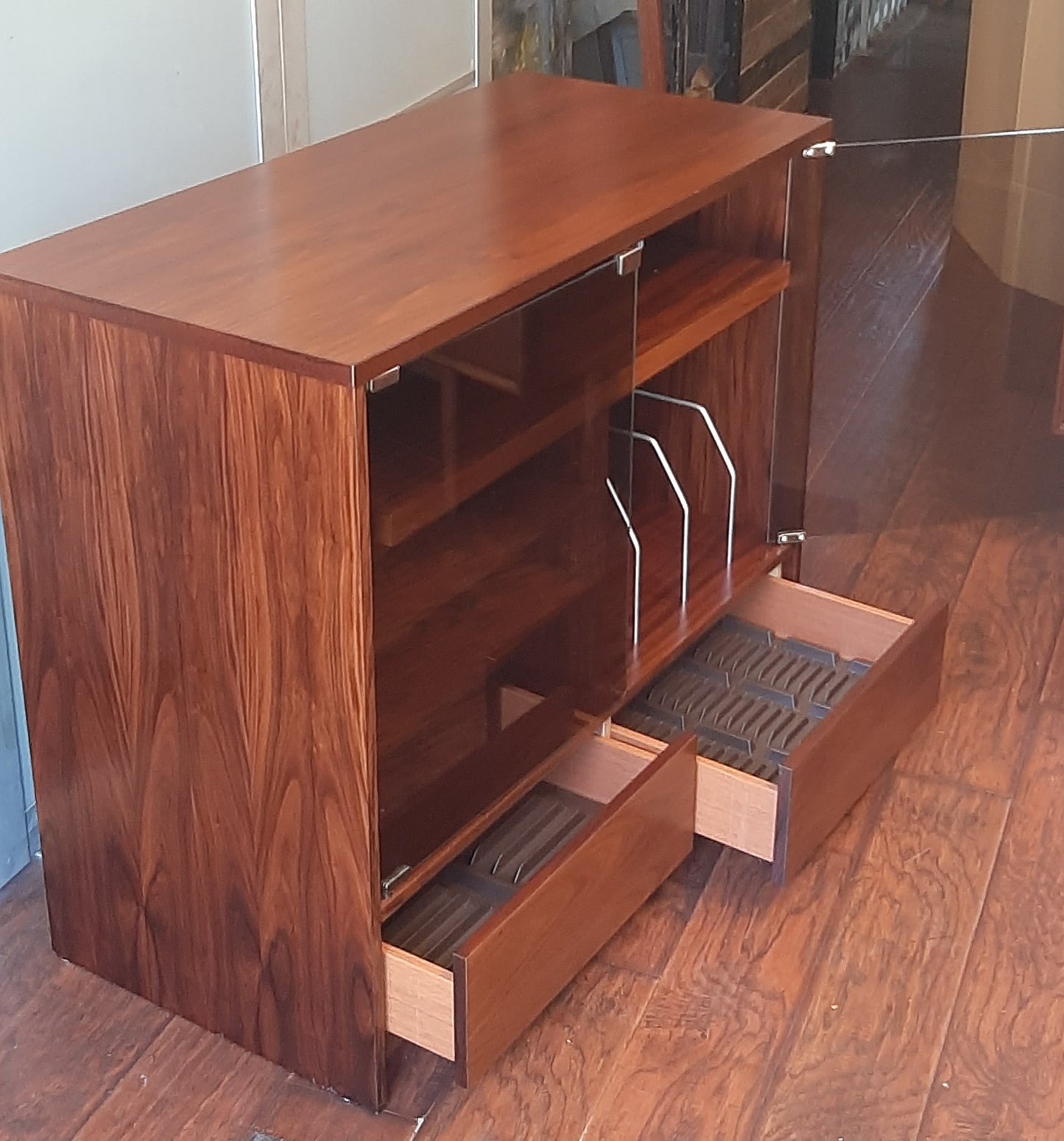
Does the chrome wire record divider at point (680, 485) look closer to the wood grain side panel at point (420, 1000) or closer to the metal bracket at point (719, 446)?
the metal bracket at point (719, 446)

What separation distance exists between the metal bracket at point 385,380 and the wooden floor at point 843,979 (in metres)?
0.63

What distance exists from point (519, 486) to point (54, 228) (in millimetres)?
512

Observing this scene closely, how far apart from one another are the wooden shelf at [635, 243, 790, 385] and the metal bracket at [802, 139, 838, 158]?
12cm

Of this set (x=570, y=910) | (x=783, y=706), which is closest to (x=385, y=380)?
(x=570, y=910)

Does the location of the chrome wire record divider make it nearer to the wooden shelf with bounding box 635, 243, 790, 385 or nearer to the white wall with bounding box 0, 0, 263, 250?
the wooden shelf with bounding box 635, 243, 790, 385

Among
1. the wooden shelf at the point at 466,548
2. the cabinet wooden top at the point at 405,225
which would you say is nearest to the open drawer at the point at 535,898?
the wooden shelf at the point at 466,548

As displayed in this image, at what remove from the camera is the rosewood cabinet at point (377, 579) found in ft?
3.72

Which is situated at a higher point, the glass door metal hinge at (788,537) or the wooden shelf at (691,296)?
the wooden shelf at (691,296)

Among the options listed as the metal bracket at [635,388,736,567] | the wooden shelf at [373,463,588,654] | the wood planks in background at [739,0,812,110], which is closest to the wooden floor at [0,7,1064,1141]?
the wood planks in background at [739,0,812,110]

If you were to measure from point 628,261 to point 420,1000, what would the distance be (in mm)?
617

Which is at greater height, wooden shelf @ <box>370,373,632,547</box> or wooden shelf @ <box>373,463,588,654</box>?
wooden shelf @ <box>370,373,632,547</box>

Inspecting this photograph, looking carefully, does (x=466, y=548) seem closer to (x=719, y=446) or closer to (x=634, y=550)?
(x=634, y=550)

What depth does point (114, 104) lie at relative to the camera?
1.48m

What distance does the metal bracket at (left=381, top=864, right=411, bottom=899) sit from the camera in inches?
48.9
